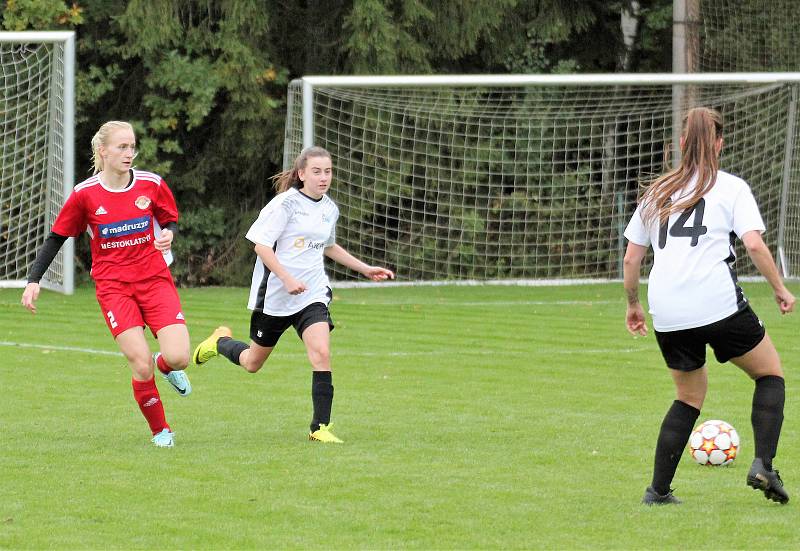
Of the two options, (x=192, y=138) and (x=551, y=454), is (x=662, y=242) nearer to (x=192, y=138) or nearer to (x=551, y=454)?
(x=551, y=454)

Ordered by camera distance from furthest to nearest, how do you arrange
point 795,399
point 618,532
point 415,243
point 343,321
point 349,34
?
1. point 349,34
2. point 415,243
3. point 343,321
4. point 795,399
5. point 618,532

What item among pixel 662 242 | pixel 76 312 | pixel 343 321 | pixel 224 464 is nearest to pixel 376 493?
pixel 224 464

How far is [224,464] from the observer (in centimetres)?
706

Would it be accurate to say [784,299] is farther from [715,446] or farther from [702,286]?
[715,446]

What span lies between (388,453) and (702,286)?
7.79ft

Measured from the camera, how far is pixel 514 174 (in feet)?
68.2

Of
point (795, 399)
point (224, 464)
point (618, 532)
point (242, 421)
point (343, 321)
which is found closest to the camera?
point (618, 532)

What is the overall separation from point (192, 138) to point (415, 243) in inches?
223

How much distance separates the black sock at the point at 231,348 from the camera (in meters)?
8.70

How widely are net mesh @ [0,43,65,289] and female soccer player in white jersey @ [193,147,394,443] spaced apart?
400 inches

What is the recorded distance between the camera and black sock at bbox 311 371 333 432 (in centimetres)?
783

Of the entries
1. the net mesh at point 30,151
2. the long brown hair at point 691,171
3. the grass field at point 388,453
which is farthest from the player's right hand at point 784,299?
the net mesh at point 30,151

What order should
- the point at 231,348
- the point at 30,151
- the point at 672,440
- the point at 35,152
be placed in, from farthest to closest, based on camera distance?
the point at 30,151, the point at 35,152, the point at 231,348, the point at 672,440

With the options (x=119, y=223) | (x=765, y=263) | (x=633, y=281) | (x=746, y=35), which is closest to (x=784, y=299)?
(x=765, y=263)
